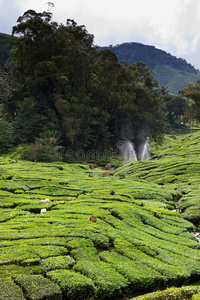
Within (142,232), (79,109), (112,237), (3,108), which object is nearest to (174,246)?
(142,232)

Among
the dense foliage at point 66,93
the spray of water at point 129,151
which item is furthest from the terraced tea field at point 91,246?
the spray of water at point 129,151

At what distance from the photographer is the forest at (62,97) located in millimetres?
46431

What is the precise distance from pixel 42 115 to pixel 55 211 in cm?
3899

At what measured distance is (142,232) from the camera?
12.6m

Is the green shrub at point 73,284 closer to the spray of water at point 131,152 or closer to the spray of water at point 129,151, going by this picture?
the spray of water at point 131,152

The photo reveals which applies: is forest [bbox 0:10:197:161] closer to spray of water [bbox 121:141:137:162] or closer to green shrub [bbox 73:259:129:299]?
spray of water [bbox 121:141:137:162]

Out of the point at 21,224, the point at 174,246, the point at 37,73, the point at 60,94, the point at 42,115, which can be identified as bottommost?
the point at 174,246

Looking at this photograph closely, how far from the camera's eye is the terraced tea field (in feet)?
24.2

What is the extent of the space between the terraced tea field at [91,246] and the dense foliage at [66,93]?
29586 millimetres

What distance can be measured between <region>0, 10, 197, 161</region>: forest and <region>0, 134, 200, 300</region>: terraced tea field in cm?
2462

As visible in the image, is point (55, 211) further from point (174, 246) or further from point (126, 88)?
point (126, 88)

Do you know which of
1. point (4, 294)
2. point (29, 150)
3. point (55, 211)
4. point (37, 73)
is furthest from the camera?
point (37, 73)

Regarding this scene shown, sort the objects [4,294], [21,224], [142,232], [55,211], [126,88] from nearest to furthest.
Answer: [4,294] → [21,224] → [142,232] → [55,211] → [126,88]

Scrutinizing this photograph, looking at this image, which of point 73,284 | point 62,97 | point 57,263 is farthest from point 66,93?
point 73,284
